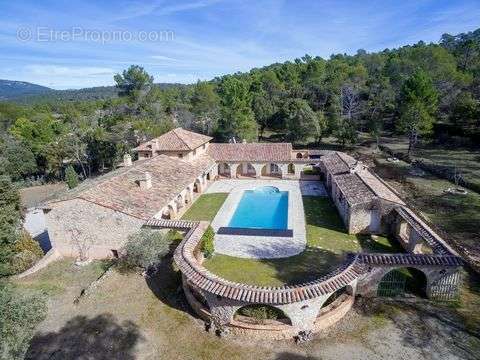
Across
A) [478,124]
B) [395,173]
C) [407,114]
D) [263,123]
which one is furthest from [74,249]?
[478,124]

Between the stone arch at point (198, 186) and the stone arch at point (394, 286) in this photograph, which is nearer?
the stone arch at point (394, 286)

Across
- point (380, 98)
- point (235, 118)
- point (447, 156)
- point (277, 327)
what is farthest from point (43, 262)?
point (380, 98)

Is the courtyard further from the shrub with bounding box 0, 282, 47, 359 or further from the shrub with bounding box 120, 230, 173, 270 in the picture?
the shrub with bounding box 0, 282, 47, 359

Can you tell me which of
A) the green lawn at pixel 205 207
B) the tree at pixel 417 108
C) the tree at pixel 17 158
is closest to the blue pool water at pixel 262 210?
the green lawn at pixel 205 207

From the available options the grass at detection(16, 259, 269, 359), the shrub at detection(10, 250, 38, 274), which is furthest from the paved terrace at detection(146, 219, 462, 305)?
the shrub at detection(10, 250, 38, 274)

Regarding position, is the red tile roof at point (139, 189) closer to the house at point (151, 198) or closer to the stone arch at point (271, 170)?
the house at point (151, 198)

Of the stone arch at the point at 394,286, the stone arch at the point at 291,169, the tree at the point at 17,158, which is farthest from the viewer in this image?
the tree at the point at 17,158

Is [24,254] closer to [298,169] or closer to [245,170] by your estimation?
[245,170]
